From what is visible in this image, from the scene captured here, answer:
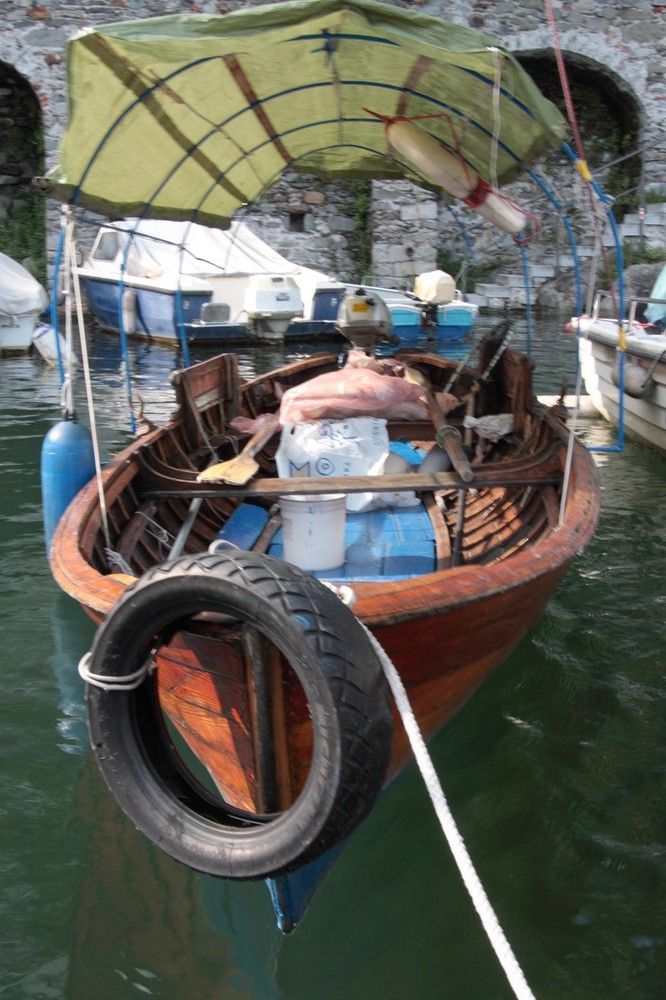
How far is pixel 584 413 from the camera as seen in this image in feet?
32.3

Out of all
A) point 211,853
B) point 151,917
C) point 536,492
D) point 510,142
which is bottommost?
point 151,917

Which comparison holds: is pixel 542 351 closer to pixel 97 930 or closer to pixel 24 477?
pixel 24 477

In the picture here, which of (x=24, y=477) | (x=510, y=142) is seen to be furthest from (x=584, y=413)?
(x=24, y=477)

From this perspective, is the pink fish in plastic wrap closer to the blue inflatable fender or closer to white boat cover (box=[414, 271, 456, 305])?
the blue inflatable fender

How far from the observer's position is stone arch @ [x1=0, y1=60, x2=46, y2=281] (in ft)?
55.8

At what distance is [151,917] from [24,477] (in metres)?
4.94

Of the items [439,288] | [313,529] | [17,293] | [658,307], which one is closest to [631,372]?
[658,307]

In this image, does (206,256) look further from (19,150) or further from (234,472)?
(234,472)

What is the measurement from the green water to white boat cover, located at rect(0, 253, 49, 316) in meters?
8.35

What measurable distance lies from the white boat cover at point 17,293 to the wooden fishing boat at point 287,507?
19.2ft

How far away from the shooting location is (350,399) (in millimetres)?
5004

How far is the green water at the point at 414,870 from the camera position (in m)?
2.59

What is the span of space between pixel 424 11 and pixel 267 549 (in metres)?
14.0

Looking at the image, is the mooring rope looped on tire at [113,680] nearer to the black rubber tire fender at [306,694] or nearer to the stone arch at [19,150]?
the black rubber tire fender at [306,694]
